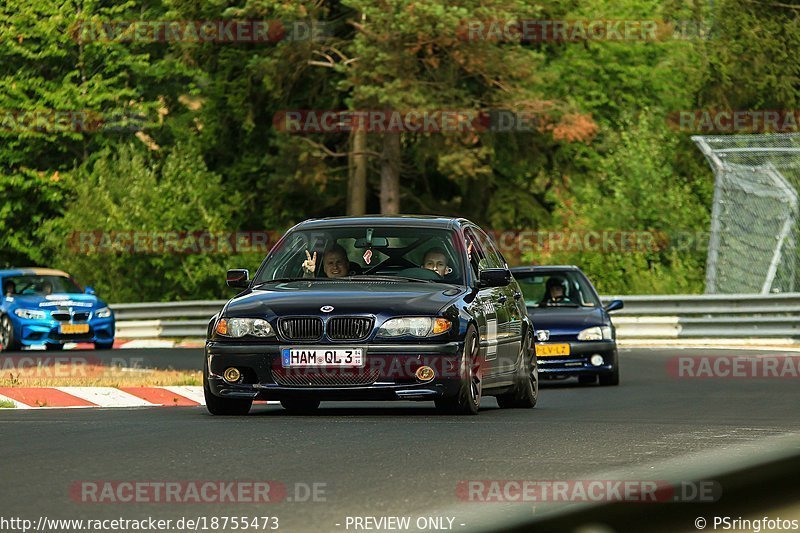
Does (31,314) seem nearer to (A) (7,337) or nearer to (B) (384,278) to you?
(A) (7,337)

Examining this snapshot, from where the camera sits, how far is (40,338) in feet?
98.6

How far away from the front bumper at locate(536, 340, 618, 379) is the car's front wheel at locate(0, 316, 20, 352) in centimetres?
1326

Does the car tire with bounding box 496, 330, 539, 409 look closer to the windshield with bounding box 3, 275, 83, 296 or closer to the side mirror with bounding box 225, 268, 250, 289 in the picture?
the side mirror with bounding box 225, 268, 250, 289

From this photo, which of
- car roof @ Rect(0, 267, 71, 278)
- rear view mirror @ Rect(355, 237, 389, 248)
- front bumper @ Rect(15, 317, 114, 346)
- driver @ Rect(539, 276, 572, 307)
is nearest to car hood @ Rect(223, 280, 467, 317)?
rear view mirror @ Rect(355, 237, 389, 248)

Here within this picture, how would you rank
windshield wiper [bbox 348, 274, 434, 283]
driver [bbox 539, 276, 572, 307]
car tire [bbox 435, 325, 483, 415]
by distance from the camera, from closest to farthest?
car tire [bbox 435, 325, 483, 415], windshield wiper [bbox 348, 274, 434, 283], driver [bbox 539, 276, 572, 307]

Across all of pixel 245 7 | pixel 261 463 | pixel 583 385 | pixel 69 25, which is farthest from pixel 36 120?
pixel 261 463

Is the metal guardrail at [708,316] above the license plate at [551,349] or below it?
below

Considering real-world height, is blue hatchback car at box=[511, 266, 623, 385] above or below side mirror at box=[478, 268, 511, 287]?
below

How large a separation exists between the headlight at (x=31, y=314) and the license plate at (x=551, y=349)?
1276 centimetres

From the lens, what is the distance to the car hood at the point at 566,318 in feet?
66.8

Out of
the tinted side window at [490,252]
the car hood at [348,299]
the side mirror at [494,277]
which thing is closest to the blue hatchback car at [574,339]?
the tinted side window at [490,252]

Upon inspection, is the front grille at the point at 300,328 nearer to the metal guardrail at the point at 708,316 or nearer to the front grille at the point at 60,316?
the front grille at the point at 60,316

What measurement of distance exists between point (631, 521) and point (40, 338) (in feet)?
93.0

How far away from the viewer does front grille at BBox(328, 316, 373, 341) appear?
11.7 metres
